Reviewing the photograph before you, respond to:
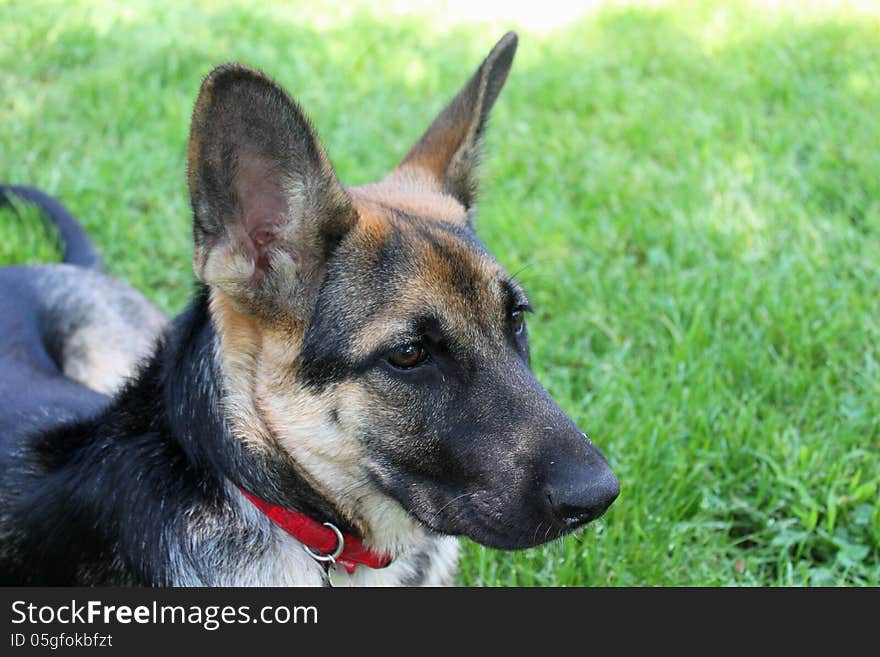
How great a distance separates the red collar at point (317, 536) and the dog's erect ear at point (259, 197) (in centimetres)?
68

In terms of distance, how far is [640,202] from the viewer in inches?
268

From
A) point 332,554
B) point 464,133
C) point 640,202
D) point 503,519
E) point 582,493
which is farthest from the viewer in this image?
point 640,202

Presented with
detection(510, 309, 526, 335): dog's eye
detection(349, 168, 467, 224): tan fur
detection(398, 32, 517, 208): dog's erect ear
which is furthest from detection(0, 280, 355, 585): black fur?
Answer: detection(398, 32, 517, 208): dog's erect ear

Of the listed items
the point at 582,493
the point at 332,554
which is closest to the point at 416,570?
the point at 332,554

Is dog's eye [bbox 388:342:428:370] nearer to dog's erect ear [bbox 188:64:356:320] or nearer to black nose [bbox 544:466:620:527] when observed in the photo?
dog's erect ear [bbox 188:64:356:320]

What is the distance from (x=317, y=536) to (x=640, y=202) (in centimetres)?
427

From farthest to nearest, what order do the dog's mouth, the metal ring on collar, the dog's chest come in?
the dog's chest < the metal ring on collar < the dog's mouth

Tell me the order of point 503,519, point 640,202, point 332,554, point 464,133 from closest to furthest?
point 503,519 → point 332,554 → point 464,133 → point 640,202

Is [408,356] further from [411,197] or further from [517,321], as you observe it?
[411,197]

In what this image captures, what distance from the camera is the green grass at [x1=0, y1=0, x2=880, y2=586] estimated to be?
14.7 feet

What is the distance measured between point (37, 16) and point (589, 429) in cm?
731

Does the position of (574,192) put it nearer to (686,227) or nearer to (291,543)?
(686,227)

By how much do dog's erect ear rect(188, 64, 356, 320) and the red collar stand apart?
684 mm

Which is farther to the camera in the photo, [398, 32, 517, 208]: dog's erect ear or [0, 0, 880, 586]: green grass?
[0, 0, 880, 586]: green grass
